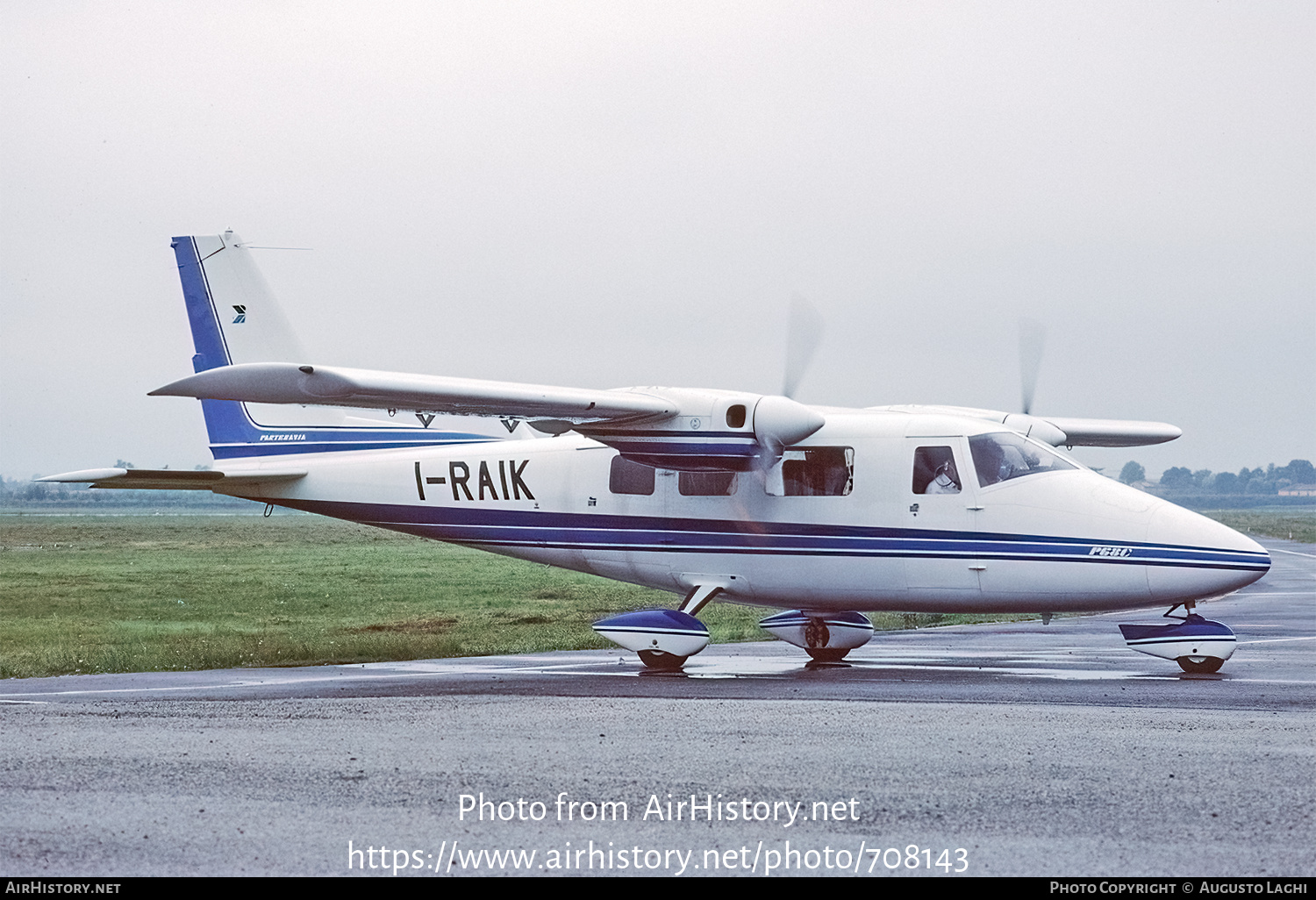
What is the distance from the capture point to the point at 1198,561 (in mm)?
14547

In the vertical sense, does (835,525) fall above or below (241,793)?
above

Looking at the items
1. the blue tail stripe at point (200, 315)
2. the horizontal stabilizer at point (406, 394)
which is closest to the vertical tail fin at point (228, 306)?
the blue tail stripe at point (200, 315)

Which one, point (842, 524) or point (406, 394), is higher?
point (406, 394)

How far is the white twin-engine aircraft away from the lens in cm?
1480

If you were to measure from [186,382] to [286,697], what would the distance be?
3.47 m

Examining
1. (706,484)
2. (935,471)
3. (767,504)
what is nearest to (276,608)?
(706,484)

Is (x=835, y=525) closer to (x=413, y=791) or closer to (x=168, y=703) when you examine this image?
(x=168, y=703)

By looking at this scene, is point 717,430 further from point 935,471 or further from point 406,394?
point 406,394

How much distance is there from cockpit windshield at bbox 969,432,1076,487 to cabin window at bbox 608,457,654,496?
4280 mm

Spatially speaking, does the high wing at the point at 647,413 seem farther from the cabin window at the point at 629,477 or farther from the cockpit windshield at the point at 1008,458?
the cockpit windshield at the point at 1008,458

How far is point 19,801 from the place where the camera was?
300 inches

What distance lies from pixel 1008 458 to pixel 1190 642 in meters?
2.94

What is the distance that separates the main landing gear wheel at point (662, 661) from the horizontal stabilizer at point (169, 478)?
21.3ft
